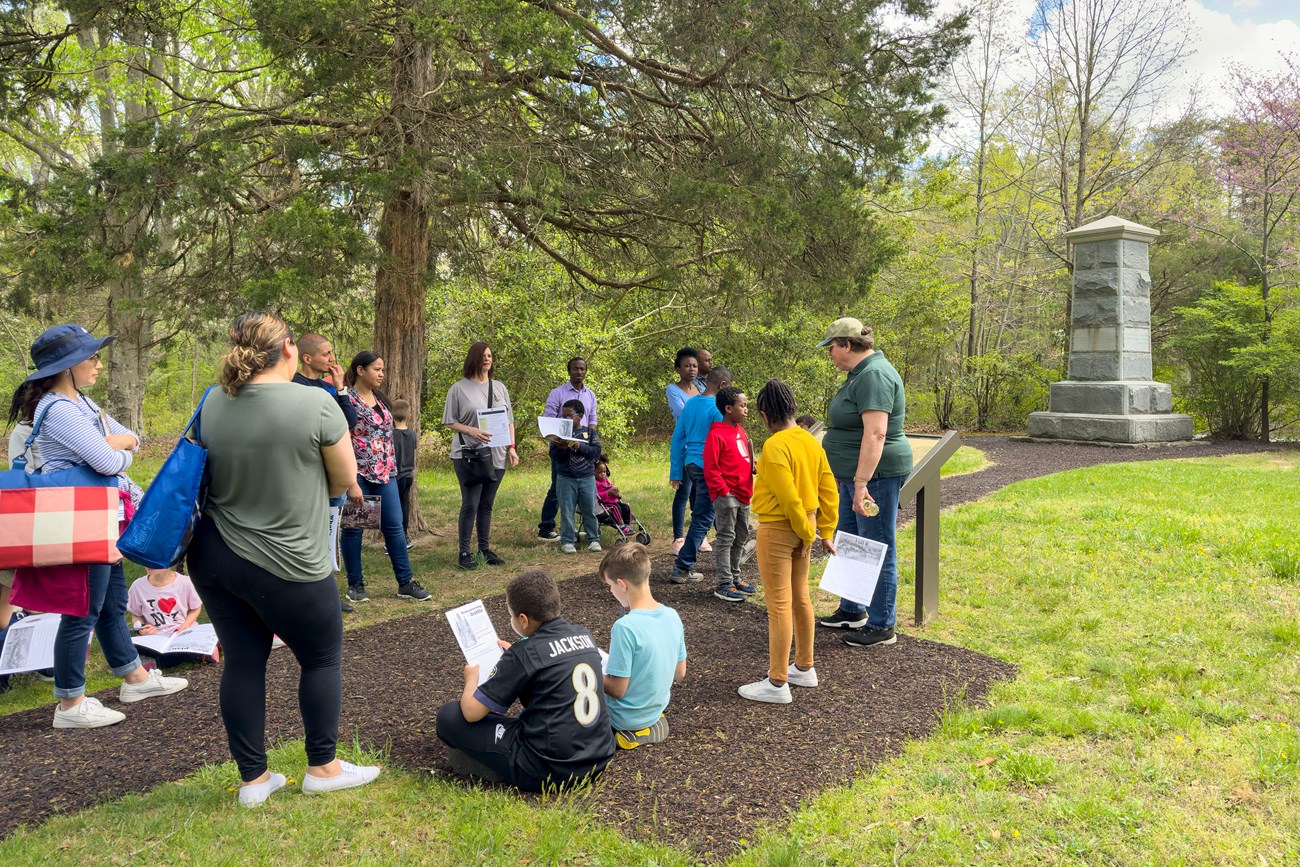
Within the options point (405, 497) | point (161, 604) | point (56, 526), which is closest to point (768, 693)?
point (56, 526)

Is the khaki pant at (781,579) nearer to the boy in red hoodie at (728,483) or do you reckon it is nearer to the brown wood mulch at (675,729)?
the brown wood mulch at (675,729)

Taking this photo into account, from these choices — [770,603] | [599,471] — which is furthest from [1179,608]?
[599,471]

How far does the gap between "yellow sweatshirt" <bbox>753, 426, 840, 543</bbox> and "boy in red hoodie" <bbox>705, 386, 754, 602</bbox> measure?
2.08 m

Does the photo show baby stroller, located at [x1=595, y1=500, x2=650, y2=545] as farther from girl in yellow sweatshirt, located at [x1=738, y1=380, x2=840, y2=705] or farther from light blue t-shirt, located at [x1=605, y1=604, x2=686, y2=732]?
light blue t-shirt, located at [x1=605, y1=604, x2=686, y2=732]

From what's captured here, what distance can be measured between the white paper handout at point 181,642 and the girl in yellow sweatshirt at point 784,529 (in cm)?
315

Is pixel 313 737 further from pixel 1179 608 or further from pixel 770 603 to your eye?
pixel 1179 608

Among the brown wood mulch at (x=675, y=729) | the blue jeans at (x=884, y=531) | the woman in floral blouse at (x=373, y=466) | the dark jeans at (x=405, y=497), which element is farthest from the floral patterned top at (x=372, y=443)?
the blue jeans at (x=884, y=531)

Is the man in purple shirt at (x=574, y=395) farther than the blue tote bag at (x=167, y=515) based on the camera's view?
Yes

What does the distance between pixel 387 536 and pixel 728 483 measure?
2.60 m

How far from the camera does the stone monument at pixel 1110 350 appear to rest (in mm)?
15820

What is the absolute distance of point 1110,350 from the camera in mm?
16234

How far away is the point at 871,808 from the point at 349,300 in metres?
6.91

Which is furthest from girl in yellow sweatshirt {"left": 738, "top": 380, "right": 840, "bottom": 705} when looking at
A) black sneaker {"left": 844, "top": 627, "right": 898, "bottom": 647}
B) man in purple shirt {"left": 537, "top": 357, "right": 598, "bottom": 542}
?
man in purple shirt {"left": 537, "top": 357, "right": 598, "bottom": 542}

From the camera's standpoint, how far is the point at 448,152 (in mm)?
6512
